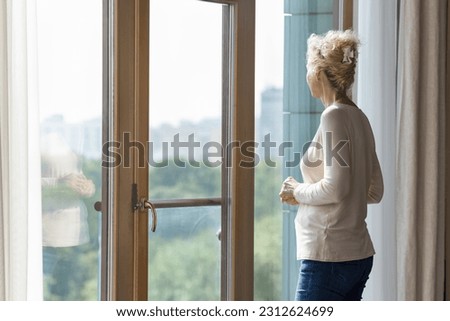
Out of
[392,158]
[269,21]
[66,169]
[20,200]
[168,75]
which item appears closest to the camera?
[20,200]

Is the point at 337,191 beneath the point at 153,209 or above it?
above

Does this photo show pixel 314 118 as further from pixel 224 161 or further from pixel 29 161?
pixel 29 161

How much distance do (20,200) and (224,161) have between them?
97 centimetres

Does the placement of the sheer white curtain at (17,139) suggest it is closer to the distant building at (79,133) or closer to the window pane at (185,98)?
the distant building at (79,133)

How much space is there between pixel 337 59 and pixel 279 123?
0.58m

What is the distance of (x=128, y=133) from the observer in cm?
292

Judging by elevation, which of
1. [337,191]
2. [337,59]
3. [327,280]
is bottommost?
[327,280]

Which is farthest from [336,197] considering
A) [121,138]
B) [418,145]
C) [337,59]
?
[418,145]

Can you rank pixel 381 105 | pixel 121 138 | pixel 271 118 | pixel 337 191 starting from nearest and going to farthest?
pixel 337 191
pixel 121 138
pixel 271 118
pixel 381 105

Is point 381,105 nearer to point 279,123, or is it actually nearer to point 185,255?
point 279,123

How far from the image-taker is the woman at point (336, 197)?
2676 mm

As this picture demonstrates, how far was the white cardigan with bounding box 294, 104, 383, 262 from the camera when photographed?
267cm

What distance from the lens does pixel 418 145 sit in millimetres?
3643
